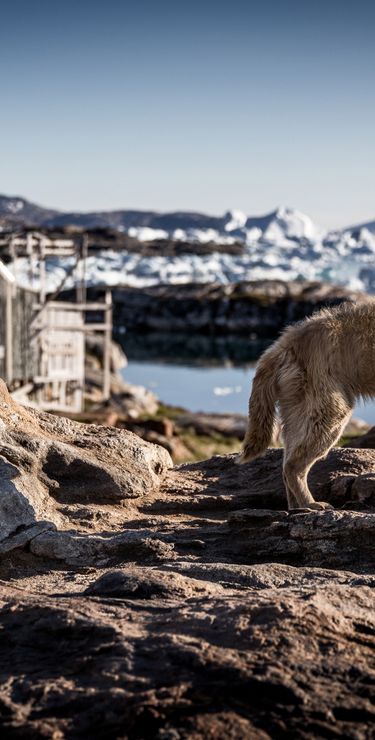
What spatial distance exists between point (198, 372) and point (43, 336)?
42.9m

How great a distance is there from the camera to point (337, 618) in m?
4.32

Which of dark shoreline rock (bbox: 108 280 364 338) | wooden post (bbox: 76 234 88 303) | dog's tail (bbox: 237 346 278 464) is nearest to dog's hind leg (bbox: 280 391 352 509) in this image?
dog's tail (bbox: 237 346 278 464)

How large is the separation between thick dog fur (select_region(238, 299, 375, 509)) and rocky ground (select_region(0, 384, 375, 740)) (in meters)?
0.52

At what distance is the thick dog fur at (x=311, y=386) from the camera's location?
7.72 m

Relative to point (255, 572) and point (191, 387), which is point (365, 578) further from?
point (191, 387)

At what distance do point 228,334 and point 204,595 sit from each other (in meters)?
129

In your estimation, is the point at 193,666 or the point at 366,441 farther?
the point at 366,441

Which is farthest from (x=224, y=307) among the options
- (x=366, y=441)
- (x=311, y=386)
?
(x=311, y=386)

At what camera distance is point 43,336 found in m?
29.8

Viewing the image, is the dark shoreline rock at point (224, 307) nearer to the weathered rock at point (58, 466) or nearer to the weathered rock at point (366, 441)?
the weathered rock at point (366, 441)

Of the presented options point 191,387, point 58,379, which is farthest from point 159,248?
point 58,379

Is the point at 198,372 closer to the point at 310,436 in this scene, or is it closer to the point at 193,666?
the point at 310,436

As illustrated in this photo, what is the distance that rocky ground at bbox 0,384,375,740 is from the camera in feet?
11.8

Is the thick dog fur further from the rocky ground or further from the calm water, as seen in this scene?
the calm water
